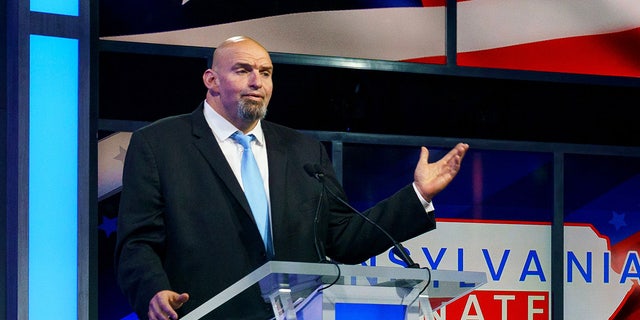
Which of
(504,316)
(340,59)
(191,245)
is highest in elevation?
(340,59)

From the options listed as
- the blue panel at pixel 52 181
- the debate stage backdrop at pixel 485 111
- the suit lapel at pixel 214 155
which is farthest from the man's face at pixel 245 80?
the debate stage backdrop at pixel 485 111

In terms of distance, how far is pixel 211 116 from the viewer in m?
4.41

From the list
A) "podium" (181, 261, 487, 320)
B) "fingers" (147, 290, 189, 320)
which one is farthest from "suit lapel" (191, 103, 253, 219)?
"podium" (181, 261, 487, 320)

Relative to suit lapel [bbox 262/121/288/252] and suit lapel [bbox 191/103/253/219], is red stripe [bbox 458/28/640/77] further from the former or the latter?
suit lapel [bbox 191/103/253/219]

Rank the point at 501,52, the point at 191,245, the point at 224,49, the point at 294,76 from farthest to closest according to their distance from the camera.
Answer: the point at 501,52 < the point at 294,76 < the point at 224,49 < the point at 191,245

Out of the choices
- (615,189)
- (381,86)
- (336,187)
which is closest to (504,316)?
(615,189)

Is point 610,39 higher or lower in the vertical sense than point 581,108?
higher

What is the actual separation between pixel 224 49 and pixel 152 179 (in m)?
0.62

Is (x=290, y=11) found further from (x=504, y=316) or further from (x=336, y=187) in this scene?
(x=336, y=187)

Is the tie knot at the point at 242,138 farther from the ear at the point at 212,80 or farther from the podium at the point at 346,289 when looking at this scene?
the podium at the point at 346,289

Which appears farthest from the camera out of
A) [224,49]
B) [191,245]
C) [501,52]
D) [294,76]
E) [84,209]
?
[501,52]

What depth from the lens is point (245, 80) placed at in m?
4.36

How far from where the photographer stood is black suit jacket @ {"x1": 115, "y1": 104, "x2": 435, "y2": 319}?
4.02m

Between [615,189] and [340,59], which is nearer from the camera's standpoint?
[340,59]
